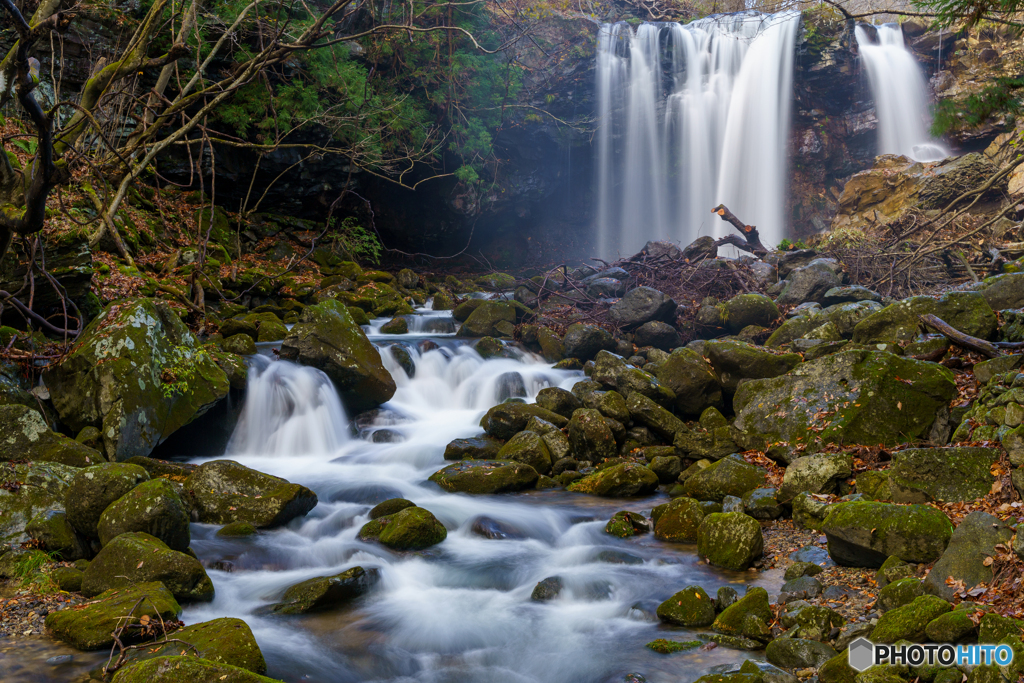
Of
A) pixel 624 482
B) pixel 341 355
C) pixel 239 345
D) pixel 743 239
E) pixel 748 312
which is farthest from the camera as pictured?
pixel 743 239

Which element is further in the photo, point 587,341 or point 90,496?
point 587,341

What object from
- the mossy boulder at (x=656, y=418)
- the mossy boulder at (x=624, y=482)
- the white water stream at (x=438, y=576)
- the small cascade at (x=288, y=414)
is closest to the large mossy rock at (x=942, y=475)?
the white water stream at (x=438, y=576)

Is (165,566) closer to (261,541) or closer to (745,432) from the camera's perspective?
(261,541)

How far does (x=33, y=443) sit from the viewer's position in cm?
546

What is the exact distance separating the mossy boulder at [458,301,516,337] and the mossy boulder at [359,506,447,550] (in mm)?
6912

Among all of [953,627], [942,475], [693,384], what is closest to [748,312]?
[693,384]

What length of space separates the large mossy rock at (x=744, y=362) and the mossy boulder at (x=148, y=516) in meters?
6.98

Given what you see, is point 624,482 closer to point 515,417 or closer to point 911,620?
point 515,417

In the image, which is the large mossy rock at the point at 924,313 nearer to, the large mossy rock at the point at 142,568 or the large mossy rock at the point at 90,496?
the large mossy rock at the point at 142,568

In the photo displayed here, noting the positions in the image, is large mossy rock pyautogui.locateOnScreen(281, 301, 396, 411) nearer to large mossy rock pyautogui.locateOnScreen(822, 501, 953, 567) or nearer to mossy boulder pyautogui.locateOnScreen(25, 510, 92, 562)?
mossy boulder pyautogui.locateOnScreen(25, 510, 92, 562)

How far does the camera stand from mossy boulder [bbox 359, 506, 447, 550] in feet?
18.9

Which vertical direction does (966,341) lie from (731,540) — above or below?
above

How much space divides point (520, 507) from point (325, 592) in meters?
2.60

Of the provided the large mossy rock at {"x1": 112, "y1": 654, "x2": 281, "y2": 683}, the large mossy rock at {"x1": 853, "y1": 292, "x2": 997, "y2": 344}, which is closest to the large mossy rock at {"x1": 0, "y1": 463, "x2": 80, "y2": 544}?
the large mossy rock at {"x1": 112, "y1": 654, "x2": 281, "y2": 683}
